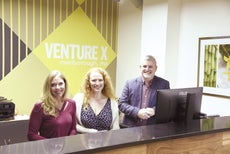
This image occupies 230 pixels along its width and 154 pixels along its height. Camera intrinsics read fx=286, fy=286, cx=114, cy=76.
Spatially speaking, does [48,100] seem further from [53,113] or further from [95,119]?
[95,119]

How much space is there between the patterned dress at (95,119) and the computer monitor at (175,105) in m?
0.61

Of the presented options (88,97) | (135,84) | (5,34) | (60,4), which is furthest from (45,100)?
(60,4)

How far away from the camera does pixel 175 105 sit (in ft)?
6.87

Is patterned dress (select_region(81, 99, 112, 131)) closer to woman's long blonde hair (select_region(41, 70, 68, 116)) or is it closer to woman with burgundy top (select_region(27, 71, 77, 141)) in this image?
woman with burgundy top (select_region(27, 71, 77, 141))

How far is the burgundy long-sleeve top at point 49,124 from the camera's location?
2223 millimetres

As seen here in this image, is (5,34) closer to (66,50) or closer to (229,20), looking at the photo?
(66,50)

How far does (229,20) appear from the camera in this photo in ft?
11.6

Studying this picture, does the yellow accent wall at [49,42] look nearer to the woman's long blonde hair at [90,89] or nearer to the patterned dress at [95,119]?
the woman's long blonde hair at [90,89]

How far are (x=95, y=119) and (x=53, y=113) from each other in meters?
0.39

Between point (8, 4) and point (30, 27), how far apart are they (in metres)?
0.45

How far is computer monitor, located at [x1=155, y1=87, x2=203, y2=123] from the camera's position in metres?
2.02


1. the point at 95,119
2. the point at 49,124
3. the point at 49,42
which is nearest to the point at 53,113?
the point at 49,124

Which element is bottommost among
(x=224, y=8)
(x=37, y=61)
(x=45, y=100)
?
(x=45, y=100)

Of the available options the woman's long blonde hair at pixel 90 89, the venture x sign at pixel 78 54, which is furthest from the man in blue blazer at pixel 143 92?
the venture x sign at pixel 78 54
